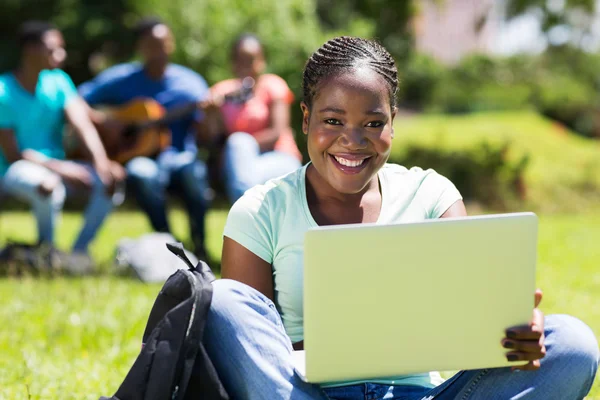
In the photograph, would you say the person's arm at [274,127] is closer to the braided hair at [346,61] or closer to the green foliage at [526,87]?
the braided hair at [346,61]

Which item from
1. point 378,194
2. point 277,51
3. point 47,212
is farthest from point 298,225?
point 277,51

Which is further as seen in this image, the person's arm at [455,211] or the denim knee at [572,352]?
the person's arm at [455,211]

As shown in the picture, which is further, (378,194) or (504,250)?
(378,194)

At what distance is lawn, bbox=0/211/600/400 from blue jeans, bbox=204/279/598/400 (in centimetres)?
92

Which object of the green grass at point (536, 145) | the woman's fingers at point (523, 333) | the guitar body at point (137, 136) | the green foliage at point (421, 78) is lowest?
the green grass at point (536, 145)

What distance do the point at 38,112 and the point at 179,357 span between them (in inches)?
163

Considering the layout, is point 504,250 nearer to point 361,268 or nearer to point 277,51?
point 361,268

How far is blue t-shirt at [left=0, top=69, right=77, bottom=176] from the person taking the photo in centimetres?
564

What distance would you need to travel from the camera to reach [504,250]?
190 cm

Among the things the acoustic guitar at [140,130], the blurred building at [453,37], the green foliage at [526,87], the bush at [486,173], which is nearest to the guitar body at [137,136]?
the acoustic guitar at [140,130]

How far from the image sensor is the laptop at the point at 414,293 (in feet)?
6.05

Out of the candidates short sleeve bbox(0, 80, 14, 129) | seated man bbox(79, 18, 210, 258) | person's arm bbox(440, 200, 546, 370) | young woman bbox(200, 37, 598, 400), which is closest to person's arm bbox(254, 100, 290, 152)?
seated man bbox(79, 18, 210, 258)

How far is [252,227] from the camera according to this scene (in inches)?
90.3

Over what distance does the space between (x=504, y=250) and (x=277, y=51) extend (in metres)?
7.86
